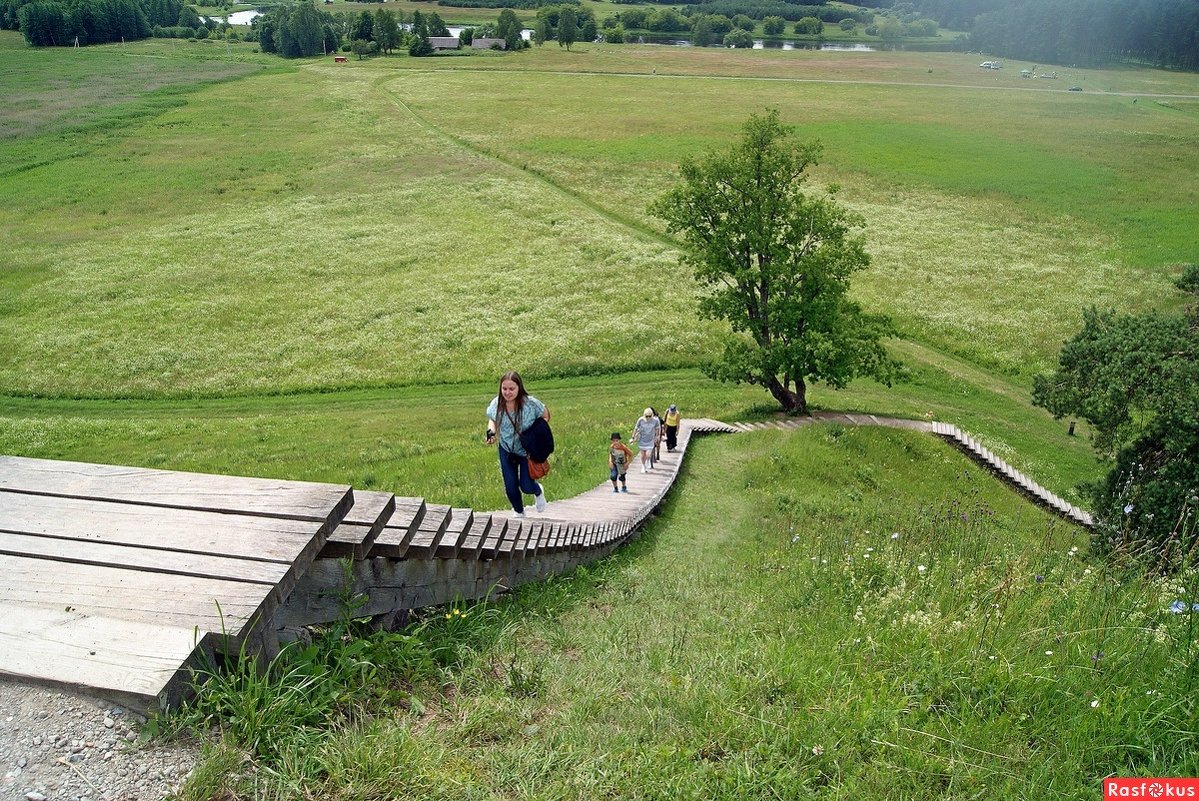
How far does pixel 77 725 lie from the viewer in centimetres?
380

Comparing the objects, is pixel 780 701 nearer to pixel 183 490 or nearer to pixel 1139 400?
pixel 183 490

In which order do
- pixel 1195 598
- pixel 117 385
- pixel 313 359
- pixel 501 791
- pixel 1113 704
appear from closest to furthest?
pixel 501 791, pixel 1113 704, pixel 1195 598, pixel 117 385, pixel 313 359

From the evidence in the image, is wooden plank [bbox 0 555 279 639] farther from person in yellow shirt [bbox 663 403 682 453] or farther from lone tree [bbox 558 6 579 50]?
lone tree [bbox 558 6 579 50]

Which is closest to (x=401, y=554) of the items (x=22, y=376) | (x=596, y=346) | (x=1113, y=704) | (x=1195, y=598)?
(x=1113, y=704)

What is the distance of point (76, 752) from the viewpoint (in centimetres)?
370

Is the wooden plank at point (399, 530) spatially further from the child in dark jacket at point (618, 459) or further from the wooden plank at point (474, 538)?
the child in dark jacket at point (618, 459)

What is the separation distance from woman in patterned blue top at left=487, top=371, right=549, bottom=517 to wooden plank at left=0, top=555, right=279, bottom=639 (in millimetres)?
6173

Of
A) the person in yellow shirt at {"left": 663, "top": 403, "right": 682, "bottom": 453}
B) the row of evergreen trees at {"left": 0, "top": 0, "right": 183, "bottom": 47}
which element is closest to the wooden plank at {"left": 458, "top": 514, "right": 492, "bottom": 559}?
the person in yellow shirt at {"left": 663, "top": 403, "right": 682, "bottom": 453}

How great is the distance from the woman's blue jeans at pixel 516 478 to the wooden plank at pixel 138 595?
295 inches

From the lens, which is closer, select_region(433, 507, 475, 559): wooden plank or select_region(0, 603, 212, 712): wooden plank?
select_region(0, 603, 212, 712): wooden plank

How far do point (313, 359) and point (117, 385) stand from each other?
817 centimetres

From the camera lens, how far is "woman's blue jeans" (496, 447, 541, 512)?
39.8ft

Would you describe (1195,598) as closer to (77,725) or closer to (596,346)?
(77,725)

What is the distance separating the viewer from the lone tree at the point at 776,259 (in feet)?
99.8
